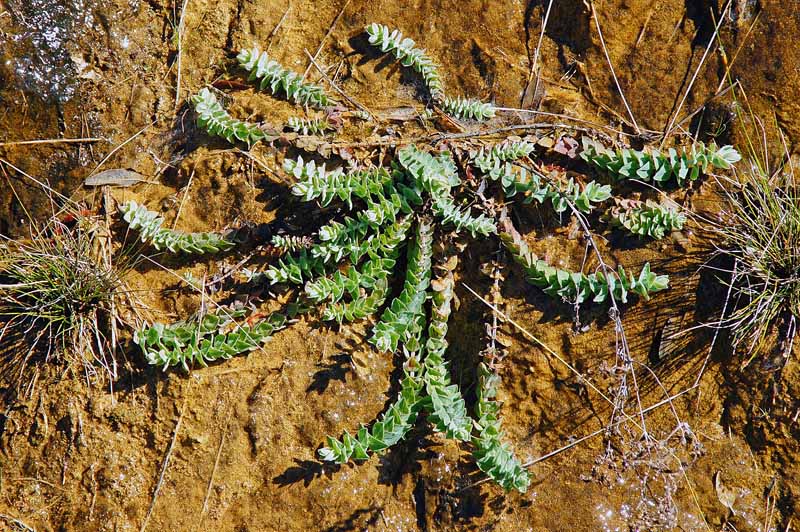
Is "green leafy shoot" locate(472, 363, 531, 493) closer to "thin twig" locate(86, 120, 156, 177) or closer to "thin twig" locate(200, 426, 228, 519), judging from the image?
"thin twig" locate(200, 426, 228, 519)

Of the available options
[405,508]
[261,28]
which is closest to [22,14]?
[261,28]

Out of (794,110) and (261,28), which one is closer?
(794,110)

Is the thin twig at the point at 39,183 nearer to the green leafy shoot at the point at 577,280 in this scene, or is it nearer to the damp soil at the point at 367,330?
the damp soil at the point at 367,330

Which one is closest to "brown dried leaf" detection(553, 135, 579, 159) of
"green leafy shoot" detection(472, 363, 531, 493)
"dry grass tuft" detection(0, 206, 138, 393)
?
"green leafy shoot" detection(472, 363, 531, 493)

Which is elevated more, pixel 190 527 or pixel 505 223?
pixel 505 223

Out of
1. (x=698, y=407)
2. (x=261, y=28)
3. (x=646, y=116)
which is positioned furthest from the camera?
(x=261, y=28)

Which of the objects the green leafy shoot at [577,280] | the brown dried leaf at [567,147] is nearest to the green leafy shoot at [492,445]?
the green leafy shoot at [577,280]

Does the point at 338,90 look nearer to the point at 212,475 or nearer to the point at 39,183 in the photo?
the point at 39,183

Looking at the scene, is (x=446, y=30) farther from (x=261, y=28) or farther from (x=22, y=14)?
(x=22, y=14)

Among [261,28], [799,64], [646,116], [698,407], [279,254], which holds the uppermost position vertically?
[261,28]
